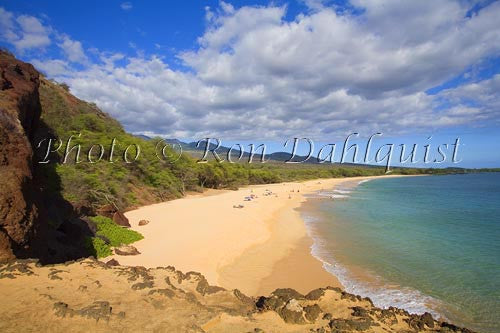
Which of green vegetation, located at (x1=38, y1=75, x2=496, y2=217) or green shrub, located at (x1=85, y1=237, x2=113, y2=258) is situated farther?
green vegetation, located at (x1=38, y1=75, x2=496, y2=217)

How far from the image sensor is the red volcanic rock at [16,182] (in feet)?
18.8

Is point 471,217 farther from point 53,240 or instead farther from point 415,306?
point 53,240

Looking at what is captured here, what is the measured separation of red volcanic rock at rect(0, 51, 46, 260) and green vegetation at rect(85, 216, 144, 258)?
555 cm

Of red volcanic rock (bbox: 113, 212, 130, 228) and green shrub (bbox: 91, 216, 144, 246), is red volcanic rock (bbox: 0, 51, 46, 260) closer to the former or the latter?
green shrub (bbox: 91, 216, 144, 246)

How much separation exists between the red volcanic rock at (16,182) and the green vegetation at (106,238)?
5.55 metres

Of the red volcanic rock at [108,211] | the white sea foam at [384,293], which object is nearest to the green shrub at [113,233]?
the red volcanic rock at [108,211]

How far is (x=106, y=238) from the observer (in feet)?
45.2

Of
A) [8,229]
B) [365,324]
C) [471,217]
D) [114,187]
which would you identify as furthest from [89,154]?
[471,217]

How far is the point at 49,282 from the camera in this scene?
5180 mm

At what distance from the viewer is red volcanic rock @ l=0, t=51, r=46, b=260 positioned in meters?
5.73

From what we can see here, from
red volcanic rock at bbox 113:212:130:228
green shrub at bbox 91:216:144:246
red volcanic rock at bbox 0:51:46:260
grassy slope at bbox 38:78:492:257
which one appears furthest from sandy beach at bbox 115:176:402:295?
red volcanic rock at bbox 0:51:46:260

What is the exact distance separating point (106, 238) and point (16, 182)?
840 cm

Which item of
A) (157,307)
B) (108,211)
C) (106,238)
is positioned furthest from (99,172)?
(157,307)

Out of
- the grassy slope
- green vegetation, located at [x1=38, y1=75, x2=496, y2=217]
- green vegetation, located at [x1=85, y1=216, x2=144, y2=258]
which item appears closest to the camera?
green vegetation, located at [x1=85, y1=216, x2=144, y2=258]
